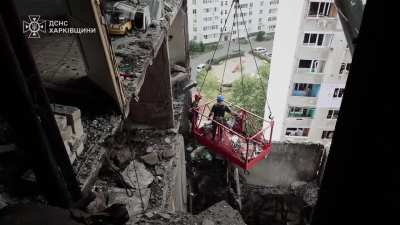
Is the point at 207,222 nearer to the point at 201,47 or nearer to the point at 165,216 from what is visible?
the point at 165,216

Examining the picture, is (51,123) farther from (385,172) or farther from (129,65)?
(385,172)

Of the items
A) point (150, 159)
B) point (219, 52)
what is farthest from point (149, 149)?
point (219, 52)

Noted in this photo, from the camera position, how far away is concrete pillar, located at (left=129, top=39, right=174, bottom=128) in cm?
594

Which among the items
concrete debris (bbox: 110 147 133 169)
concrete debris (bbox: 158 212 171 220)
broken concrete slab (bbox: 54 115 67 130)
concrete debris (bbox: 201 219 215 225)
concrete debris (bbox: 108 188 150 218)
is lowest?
concrete debris (bbox: 108 188 150 218)

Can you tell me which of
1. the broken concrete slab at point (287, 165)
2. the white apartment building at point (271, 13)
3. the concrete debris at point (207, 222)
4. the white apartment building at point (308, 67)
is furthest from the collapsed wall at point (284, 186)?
the white apartment building at point (271, 13)

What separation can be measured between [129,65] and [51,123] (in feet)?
6.62

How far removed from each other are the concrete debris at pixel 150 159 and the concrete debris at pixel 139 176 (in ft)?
0.40

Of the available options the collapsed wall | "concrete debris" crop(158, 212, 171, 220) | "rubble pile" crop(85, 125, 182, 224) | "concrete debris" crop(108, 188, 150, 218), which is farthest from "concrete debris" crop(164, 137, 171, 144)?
the collapsed wall

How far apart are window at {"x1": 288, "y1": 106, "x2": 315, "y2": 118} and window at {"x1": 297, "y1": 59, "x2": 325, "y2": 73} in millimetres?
1959

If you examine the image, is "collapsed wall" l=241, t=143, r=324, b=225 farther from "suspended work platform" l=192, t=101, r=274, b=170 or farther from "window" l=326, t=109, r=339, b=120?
"window" l=326, t=109, r=339, b=120

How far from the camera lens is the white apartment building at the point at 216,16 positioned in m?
25.2

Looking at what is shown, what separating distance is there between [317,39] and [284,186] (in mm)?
5761

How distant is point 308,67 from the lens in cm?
1277

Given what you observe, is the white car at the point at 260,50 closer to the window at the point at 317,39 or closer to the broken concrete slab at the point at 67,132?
the window at the point at 317,39
